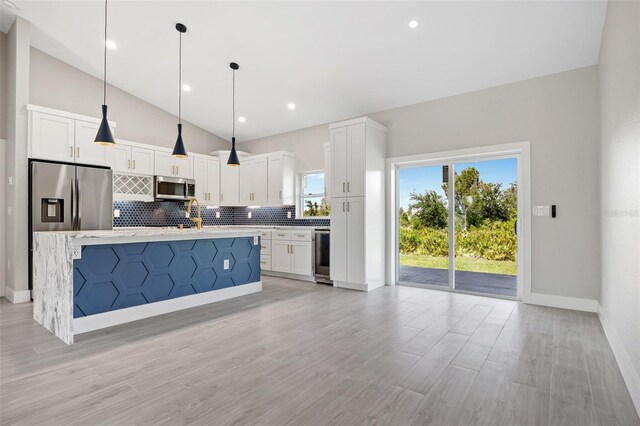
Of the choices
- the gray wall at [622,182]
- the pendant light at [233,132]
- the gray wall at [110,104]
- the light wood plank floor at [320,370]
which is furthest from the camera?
the gray wall at [110,104]

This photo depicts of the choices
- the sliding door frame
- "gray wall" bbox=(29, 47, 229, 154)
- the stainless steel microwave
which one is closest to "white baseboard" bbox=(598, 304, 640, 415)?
the sliding door frame

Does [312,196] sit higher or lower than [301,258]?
higher

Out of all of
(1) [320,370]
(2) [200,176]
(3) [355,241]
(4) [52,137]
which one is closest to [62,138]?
(4) [52,137]

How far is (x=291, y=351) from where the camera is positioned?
2.76 metres

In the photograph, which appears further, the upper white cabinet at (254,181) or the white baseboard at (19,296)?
the upper white cabinet at (254,181)

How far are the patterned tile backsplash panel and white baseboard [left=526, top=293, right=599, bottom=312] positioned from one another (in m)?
3.49

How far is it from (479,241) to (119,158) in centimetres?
592

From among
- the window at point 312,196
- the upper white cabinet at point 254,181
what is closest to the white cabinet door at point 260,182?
the upper white cabinet at point 254,181

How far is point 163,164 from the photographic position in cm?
625

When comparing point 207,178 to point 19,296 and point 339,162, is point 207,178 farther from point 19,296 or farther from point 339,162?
point 19,296

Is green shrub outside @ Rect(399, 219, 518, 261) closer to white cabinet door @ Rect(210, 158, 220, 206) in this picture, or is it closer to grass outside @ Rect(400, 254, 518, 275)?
grass outside @ Rect(400, 254, 518, 275)

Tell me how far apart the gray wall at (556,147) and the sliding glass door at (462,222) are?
373 mm

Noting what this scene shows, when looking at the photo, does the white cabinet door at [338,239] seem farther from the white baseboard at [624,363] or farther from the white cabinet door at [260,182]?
the white baseboard at [624,363]

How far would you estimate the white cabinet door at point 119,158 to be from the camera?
5.36m
